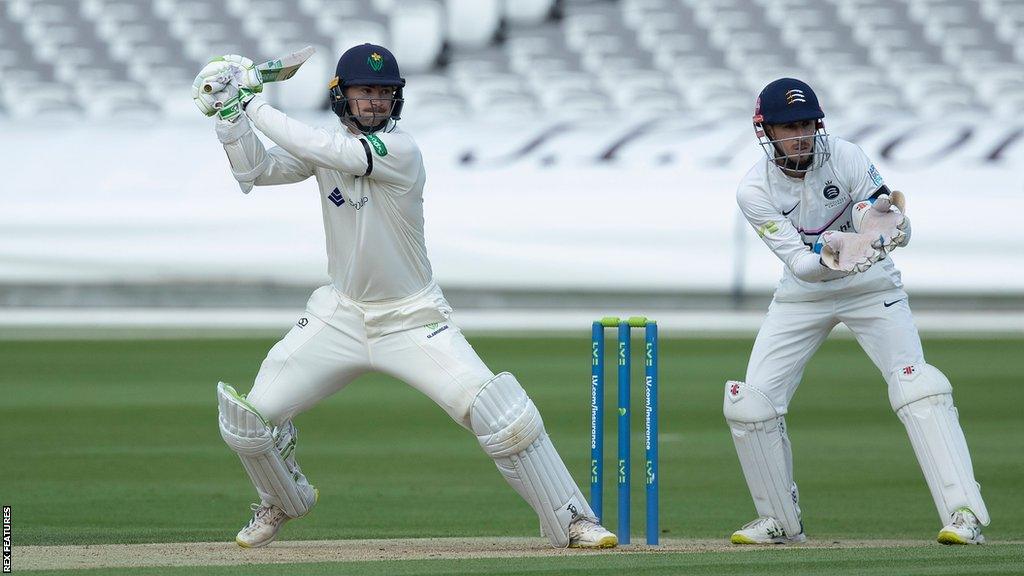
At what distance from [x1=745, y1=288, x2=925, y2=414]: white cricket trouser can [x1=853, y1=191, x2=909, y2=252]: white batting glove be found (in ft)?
0.94

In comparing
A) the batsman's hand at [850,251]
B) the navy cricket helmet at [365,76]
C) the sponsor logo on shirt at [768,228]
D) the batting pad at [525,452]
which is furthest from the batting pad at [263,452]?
the batsman's hand at [850,251]

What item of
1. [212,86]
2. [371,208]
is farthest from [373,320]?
[212,86]

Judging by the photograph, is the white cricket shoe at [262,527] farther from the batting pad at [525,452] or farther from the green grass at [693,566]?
the batting pad at [525,452]

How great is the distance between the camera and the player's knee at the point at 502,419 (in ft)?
15.7

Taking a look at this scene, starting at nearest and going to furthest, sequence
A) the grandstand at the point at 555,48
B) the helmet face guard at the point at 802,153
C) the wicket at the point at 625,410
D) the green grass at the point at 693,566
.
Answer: the green grass at the point at 693,566 < the wicket at the point at 625,410 < the helmet face guard at the point at 802,153 < the grandstand at the point at 555,48

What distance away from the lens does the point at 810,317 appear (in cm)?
524

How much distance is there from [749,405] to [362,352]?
130 centimetres

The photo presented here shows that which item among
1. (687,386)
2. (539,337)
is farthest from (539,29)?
(687,386)

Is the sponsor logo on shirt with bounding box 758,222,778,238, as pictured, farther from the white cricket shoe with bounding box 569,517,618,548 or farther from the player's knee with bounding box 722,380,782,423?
the white cricket shoe with bounding box 569,517,618,548

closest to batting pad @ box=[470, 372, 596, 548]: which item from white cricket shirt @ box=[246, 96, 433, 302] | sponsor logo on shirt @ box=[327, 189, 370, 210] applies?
white cricket shirt @ box=[246, 96, 433, 302]

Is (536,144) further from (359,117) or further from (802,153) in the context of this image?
(359,117)

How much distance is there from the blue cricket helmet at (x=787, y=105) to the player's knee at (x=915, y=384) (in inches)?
35.1

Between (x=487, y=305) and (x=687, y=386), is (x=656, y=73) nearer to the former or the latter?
(x=487, y=305)

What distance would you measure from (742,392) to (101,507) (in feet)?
9.18
